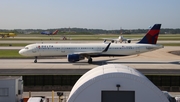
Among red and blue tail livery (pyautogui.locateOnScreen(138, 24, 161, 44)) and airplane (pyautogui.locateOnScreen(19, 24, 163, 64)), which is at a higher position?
red and blue tail livery (pyautogui.locateOnScreen(138, 24, 161, 44))

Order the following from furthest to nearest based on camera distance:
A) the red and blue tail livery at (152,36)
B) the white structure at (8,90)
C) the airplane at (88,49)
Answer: the red and blue tail livery at (152,36) < the airplane at (88,49) < the white structure at (8,90)

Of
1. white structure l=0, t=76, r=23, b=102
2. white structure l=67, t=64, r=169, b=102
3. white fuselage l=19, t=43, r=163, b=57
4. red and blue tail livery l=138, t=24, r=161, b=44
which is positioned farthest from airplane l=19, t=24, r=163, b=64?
white structure l=67, t=64, r=169, b=102

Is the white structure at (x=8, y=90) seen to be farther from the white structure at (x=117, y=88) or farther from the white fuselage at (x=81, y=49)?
the white fuselage at (x=81, y=49)

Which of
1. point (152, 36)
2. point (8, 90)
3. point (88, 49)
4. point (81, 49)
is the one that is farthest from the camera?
point (152, 36)

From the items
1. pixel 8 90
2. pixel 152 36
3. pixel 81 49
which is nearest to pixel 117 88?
pixel 8 90

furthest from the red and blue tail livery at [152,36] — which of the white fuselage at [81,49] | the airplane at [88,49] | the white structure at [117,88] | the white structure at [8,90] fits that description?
the white structure at [117,88]

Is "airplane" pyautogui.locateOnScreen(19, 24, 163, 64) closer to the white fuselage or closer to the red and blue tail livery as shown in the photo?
the white fuselage

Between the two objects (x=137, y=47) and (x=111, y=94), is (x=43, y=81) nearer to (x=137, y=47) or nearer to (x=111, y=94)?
(x=111, y=94)

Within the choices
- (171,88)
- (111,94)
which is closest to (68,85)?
(171,88)

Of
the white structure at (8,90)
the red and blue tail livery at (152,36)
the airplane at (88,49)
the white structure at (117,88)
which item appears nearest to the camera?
the white structure at (117,88)

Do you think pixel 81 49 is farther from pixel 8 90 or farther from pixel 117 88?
pixel 117 88

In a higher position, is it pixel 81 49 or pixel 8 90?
pixel 81 49

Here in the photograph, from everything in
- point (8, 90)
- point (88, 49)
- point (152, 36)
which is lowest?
point (8, 90)

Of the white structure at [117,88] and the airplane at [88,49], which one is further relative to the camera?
the airplane at [88,49]
